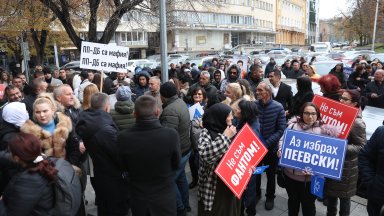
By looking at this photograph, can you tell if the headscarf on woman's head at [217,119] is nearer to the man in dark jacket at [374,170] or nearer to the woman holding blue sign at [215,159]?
the woman holding blue sign at [215,159]

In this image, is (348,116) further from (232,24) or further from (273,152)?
(232,24)

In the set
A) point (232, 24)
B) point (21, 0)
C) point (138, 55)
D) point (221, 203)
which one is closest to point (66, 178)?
point (221, 203)

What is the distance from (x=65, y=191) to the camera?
8.25ft

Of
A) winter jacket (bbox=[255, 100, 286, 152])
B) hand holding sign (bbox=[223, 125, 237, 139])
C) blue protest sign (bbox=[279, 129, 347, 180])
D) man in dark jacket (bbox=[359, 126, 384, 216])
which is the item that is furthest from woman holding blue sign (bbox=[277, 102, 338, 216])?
hand holding sign (bbox=[223, 125, 237, 139])

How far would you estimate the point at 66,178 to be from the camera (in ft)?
8.39

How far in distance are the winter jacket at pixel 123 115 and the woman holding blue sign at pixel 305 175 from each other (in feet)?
6.51

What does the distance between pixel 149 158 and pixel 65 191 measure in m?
0.75

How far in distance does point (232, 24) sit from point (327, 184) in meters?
58.4

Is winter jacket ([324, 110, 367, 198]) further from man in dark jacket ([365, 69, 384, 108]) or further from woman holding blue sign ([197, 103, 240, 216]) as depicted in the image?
man in dark jacket ([365, 69, 384, 108])

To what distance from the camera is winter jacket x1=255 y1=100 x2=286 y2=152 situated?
443 centimetres

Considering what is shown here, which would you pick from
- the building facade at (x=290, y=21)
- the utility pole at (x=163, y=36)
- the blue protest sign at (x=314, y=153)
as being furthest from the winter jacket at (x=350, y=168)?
the building facade at (x=290, y=21)

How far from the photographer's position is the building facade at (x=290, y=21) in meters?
76.1

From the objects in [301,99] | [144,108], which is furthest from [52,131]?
[301,99]

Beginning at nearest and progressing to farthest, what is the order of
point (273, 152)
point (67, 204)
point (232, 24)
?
point (67, 204) < point (273, 152) < point (232, 24)
